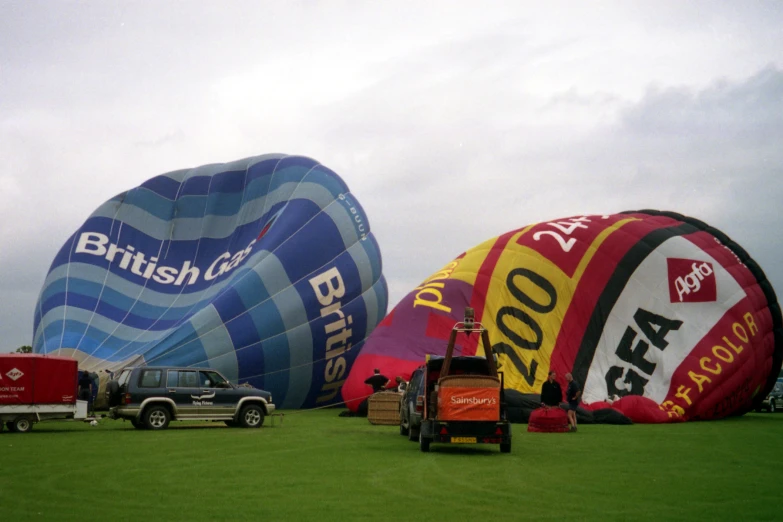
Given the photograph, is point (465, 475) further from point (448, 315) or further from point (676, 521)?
point (448, 315)

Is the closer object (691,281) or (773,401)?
(691,281)

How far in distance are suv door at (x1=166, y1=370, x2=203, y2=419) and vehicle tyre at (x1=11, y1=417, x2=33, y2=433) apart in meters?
2.63

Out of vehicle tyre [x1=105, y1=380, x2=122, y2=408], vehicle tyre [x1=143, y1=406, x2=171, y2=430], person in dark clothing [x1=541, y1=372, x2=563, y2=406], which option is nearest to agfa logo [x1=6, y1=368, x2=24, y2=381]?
vehicle tyre [x1=105, y1=380, x2=122, y2=408]

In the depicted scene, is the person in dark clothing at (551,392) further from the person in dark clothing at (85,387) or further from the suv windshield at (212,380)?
the person in dark clothing at (85,387)

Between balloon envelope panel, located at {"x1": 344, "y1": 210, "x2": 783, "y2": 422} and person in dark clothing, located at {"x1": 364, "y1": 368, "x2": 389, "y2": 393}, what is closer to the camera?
balloon envelope panel, located at {"x1": 344, "y1": 210, "x2": 783, "y2": 422}

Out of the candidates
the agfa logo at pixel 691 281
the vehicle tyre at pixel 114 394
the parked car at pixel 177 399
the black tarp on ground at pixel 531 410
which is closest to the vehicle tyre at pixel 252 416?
the parked car at pixel 177 399

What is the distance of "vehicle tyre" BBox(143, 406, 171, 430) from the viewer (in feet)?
55.6

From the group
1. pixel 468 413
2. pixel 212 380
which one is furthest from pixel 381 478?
pixel 212 380

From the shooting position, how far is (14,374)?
16281 mm

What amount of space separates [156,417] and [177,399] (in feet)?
1.71

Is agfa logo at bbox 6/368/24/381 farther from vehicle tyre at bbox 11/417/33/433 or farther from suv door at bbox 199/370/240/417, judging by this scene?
suv door at bbox 199/370/240/417

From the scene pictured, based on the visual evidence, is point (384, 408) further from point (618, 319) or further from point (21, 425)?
point (21, 425)

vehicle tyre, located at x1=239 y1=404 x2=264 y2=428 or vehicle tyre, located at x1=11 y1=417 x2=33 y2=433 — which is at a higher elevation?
vehicle tyre, located at x1=239 y1=404 x2=264 y2=428

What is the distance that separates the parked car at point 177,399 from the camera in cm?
1689
